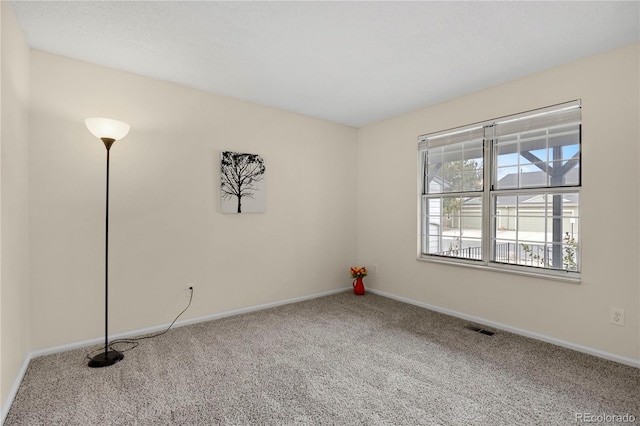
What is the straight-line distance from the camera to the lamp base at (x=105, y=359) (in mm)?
2393

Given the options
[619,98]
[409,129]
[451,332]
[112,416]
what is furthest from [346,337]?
[619,98]

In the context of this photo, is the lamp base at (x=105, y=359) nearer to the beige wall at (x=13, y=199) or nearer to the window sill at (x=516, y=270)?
the beige wall at (x=13, y=199)

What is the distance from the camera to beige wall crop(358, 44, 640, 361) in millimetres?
2443

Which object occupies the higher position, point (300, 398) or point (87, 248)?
point (87, 248)

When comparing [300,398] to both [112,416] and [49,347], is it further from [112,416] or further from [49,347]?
[49,347]

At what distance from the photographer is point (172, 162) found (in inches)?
125

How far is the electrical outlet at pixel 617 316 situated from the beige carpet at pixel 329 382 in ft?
1.03

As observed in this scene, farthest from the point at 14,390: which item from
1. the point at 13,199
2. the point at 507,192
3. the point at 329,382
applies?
the point at 507,192

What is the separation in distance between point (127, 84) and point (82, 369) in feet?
7.93

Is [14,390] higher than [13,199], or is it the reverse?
[13,199]

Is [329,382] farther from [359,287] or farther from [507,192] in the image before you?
[507,192]

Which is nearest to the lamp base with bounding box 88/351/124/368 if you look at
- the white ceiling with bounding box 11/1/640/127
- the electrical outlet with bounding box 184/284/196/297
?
the electrical outlet with bounding box 184/284/196/297

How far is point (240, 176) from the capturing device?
362 centimetres

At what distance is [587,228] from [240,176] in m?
3.33
